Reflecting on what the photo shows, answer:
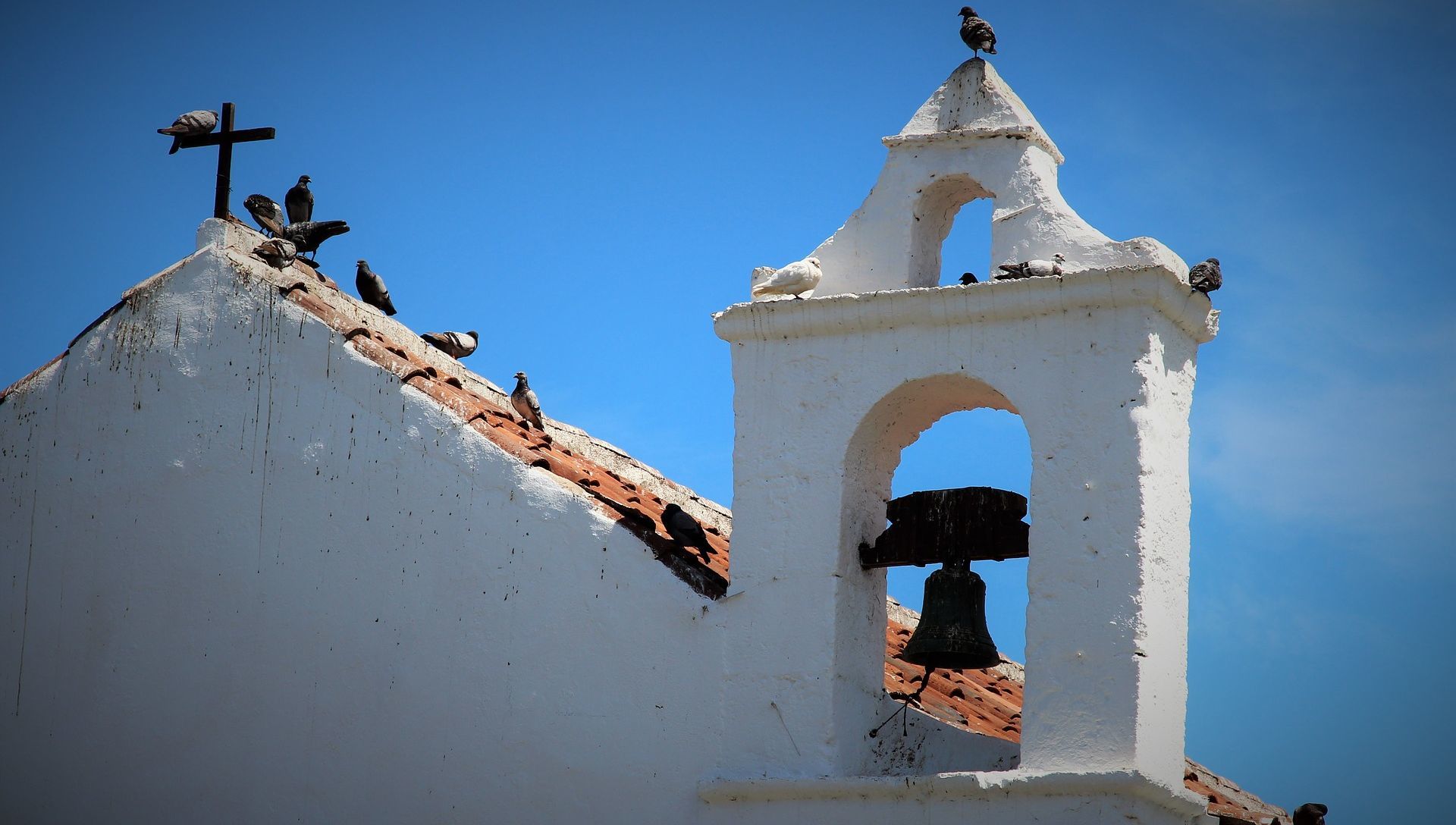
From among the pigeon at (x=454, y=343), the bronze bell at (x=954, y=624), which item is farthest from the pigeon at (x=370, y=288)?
the bronze bell at (x=954, y=624)

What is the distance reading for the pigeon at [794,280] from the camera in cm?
1063

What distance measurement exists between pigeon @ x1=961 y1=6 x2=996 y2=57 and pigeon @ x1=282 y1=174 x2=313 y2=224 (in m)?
4.18

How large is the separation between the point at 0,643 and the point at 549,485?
10.6 feet

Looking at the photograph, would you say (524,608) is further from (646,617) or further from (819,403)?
(819,403)

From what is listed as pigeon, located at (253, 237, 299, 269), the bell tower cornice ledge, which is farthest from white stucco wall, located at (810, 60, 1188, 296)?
pigeon, located at (253, 237, 299, 269)

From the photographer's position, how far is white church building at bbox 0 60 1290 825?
969 cm

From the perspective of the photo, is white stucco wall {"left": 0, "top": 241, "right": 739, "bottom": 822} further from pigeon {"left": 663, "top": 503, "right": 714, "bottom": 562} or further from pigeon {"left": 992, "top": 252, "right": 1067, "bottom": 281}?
pigeon {"left": 992, "top": 252, "right": 1067, "bottom": 281}

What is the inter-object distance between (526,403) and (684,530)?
195cm

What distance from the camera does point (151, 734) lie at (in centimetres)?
1067

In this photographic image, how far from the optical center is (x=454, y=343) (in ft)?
42.3

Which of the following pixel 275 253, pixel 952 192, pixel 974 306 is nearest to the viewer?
pixel 974 306

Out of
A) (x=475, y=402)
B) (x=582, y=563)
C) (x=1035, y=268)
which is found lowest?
(x=582, y=563)

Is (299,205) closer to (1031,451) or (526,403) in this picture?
(526,403)

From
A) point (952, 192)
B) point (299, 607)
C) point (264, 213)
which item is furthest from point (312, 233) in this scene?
point (952, 192)
